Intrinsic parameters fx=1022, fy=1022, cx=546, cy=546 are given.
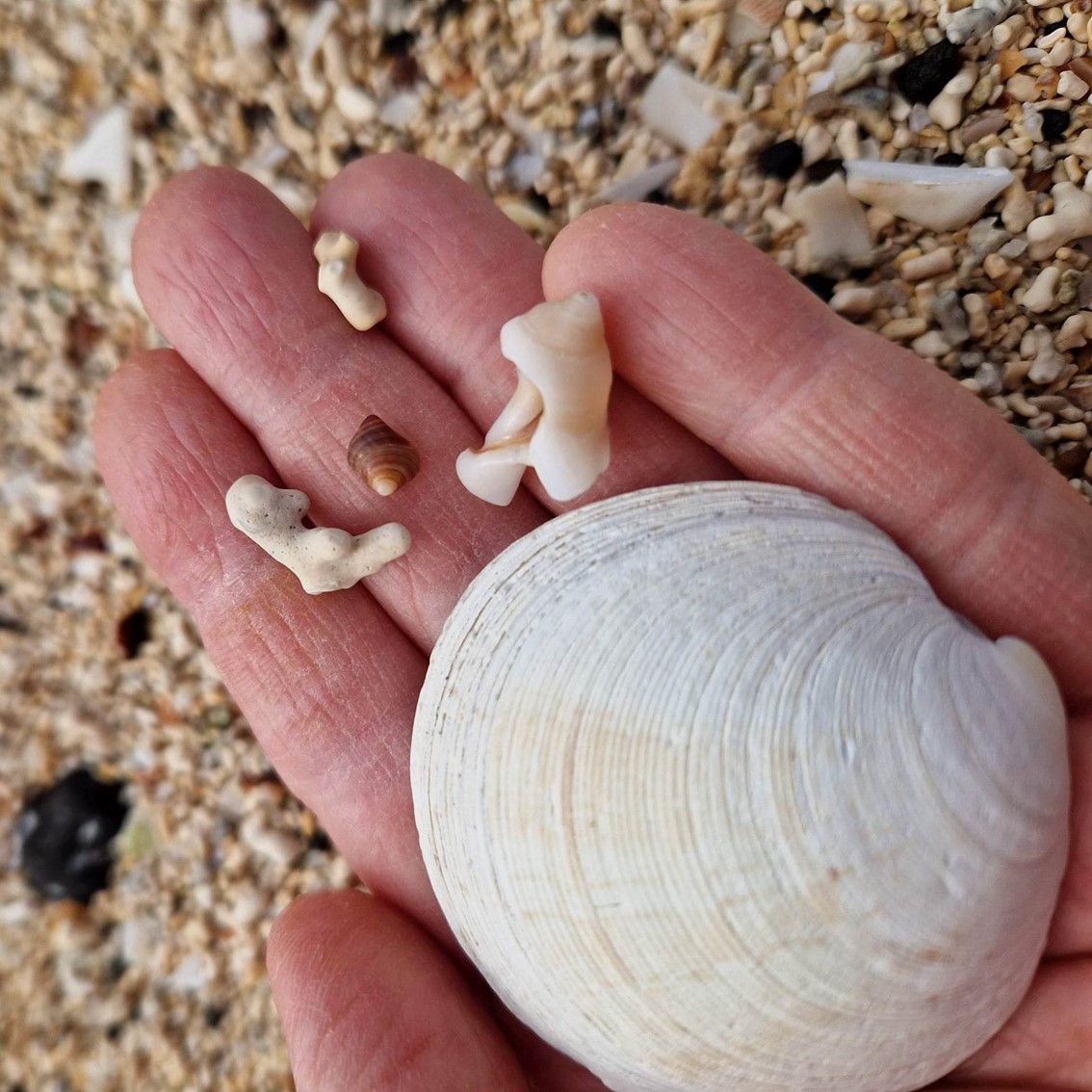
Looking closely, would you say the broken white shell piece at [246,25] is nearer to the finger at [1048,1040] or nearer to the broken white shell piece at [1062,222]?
the broken white shell piece at [1062,222]

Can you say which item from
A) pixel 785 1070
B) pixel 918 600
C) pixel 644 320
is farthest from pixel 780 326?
pixel 785 1070

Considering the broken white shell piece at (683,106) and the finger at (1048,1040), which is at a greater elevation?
the broken white shell piece at (683,106)

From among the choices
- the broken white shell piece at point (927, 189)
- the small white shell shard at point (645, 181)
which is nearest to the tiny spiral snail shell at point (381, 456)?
the small white shell shard at point (645, 181)

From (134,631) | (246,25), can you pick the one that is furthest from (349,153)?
(134,631)

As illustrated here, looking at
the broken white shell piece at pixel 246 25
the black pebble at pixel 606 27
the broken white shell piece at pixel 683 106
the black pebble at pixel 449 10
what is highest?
the broken white shell piece at pixel 246 25

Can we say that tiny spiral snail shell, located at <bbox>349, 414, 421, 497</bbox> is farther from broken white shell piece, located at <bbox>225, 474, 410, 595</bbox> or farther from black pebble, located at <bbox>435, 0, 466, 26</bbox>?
black pebble, located at <bbox>435, 0, 466, 26</bbox>

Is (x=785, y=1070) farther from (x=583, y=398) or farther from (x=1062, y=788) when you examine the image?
(x=583, y=398)
